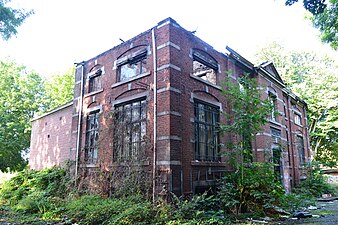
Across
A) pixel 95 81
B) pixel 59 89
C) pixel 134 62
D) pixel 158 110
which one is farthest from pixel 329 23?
pixel 59 89

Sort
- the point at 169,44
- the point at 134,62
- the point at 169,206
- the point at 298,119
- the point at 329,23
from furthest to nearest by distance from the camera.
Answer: the point at 298,119 → the point at 134,62 → the point at 169,44 → the point at 329,23 → the point at 169,206

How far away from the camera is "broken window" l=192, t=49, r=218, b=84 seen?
36.8 feet

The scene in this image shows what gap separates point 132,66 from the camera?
11.2 m

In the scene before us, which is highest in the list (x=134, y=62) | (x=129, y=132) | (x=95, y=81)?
(x=134, y=62)

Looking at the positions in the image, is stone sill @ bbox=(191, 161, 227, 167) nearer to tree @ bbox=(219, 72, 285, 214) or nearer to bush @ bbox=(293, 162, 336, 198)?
tree @ bbox=(219, 72, 285, 214)

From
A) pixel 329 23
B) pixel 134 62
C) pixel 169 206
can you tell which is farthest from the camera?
pixel 134 62

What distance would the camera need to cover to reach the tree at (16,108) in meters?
24.8

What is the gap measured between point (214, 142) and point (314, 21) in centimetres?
575

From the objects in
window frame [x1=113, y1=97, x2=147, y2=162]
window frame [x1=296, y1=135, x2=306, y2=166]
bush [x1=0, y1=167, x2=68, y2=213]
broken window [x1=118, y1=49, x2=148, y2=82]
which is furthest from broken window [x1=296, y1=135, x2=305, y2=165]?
bush [x1=0, y1=167, x2=68, y2=213]

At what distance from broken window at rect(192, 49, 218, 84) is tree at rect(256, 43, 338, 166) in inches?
651

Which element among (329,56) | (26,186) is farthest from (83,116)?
(329,56)

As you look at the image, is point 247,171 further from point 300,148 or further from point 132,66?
point 300,148

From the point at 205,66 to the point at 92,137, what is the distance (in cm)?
629

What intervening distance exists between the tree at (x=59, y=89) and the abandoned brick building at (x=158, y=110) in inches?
511
